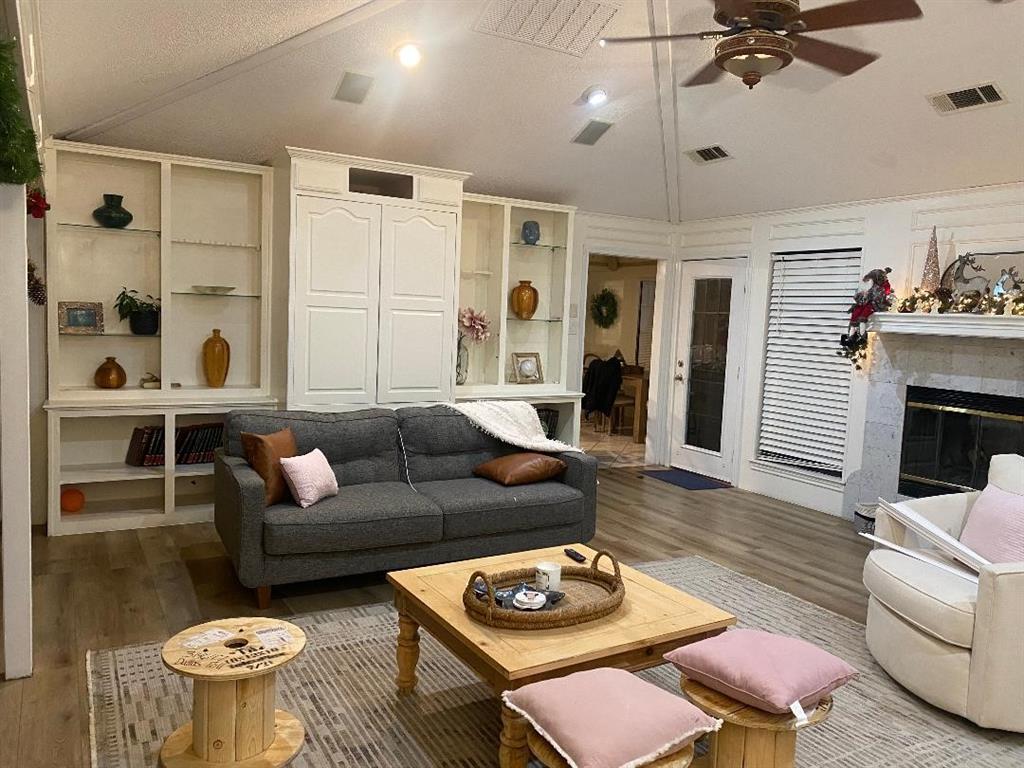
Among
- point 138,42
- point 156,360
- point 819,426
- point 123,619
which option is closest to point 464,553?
point 123,619

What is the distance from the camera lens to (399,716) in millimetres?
2730

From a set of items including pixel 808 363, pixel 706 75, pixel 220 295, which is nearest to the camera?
pixel 706 75

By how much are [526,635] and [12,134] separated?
2.33m

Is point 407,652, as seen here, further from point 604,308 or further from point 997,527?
point 604,308

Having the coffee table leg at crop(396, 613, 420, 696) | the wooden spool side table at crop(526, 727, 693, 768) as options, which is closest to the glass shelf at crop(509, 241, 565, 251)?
the coffee table leg at crop(396, 613, 420, 696)

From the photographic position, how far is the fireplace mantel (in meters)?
4.50

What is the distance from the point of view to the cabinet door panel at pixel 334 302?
4824 mm

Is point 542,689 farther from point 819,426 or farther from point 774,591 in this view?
point 819,426

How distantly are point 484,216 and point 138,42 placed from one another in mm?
3109

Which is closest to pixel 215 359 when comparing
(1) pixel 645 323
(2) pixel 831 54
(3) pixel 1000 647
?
(2) pixel 831 54

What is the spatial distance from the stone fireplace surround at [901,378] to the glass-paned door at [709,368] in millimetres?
1263

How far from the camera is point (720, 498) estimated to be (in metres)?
6.23

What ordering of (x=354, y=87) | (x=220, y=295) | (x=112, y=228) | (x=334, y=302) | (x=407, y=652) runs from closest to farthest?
(x=407, y=652)
(x=354, y=87)
(x=112, y=228)
(x=334, y=302)
(x=220, y=295)

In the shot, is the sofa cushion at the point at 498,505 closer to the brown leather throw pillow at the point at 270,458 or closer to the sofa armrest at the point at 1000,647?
the brown leather throw pillow at the point at 270,458
